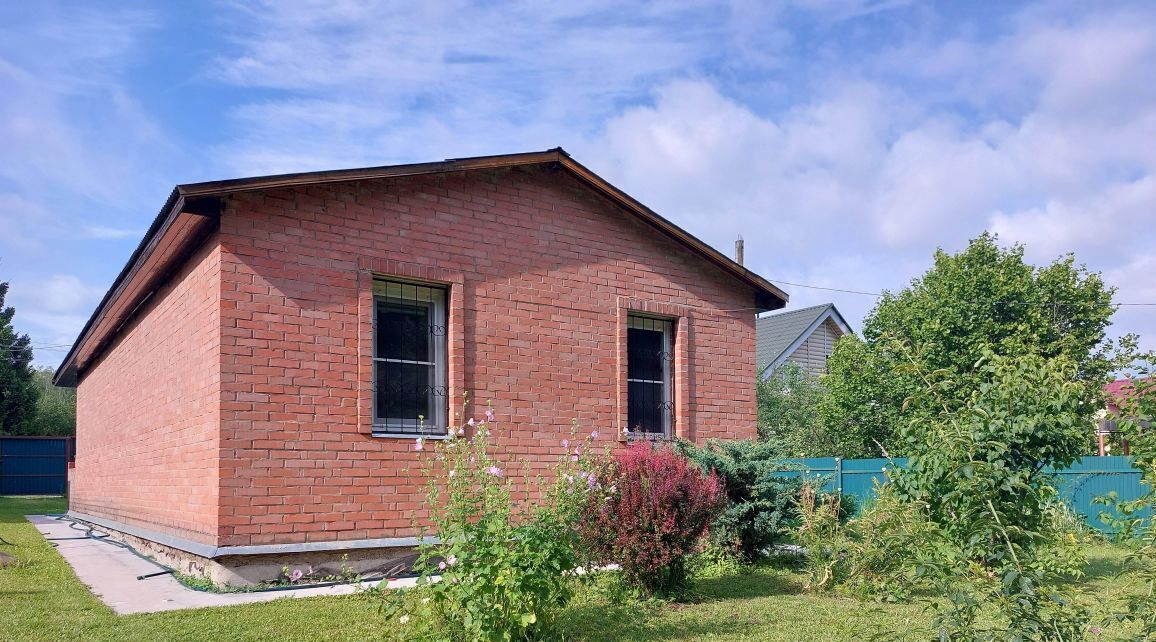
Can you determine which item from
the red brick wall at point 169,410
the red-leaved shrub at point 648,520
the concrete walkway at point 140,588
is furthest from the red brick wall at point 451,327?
the red-leaved shrub at point 648,520

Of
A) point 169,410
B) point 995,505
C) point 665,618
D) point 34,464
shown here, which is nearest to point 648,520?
point 665,618

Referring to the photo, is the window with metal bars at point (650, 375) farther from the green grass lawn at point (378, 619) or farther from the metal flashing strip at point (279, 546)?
the metal flashing strip at point (279, 546)

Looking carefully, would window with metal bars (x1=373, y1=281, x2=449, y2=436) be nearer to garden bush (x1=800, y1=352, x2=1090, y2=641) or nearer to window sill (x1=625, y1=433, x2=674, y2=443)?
window sill (x1=625, y1=433, x2=674, y2=443)

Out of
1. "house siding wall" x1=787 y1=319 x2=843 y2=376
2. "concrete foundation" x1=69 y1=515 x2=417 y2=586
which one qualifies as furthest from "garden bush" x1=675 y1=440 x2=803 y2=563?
"house siding wall" x1=787 y1=319 x2=843 y2=376

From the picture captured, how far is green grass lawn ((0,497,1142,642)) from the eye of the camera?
711cm

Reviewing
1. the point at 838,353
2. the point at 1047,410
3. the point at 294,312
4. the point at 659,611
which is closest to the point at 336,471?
the point at 294,312

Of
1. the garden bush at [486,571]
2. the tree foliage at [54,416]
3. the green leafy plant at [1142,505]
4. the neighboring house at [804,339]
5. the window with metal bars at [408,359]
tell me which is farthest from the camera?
the tree foliage at [54,416]

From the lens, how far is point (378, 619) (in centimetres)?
752

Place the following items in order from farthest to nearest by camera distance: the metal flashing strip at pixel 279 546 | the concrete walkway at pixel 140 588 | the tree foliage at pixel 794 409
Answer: the tree foliage at pixel 794 409 < the metal flashing strip at pixel 279 546 < the concrete walkway at pixel 140 588

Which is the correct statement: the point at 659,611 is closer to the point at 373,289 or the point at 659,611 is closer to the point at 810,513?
the point at 810,513

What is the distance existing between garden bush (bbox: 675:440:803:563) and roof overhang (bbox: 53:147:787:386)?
304 centimetres

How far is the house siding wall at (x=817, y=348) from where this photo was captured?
2983 centimetres

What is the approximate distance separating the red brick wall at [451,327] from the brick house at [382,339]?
0.07ft

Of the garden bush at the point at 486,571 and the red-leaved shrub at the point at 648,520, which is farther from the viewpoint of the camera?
the red-leaved shrub at the point at 648,520
